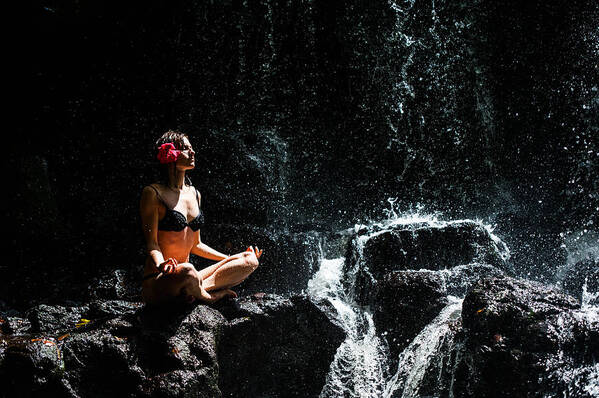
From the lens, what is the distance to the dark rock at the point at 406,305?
15.7 ft

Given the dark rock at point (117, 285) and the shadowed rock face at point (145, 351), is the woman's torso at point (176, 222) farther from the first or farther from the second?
the dark rock at point (117, 285)

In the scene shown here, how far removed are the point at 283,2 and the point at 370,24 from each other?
1865mm

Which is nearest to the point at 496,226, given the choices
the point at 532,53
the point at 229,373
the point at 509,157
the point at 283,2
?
the point at 509,157

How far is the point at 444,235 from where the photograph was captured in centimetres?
705

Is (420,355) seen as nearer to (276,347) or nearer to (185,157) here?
(276,347)

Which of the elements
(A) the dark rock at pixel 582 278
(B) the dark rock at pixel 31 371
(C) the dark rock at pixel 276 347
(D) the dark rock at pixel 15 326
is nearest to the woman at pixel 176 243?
(C) the dark rock at pixel 276 347

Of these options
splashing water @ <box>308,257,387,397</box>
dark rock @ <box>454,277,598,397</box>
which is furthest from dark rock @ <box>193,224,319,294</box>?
dark rock @ <box>454,277,598,397</box>

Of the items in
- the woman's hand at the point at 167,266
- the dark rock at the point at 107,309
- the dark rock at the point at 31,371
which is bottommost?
the dark rock at the point at 31,371

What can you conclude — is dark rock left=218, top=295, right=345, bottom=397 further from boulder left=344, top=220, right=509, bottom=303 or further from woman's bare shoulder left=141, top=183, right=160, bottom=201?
boulder left=344, top=220, right=509, bottom=303

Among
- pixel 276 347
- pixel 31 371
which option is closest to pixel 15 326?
pixel 31 371

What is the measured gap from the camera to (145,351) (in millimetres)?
3195

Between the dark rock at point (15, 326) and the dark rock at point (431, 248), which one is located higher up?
the dark rock at point (431, 248)

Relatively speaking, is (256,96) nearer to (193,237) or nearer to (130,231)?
(130,231)

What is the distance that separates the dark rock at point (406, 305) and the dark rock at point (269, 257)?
197 centimetres
